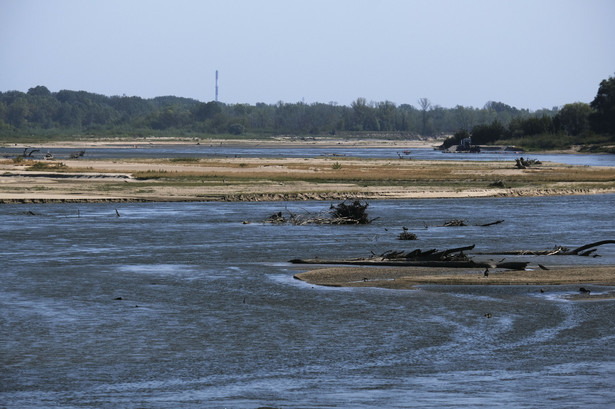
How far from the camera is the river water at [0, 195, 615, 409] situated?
51.5 feet

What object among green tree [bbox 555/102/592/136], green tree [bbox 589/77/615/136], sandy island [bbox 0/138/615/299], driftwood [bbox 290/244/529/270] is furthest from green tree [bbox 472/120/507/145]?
driftwood [bbox 290/244/529/270]

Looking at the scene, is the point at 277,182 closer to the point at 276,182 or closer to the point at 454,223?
the point at 276,182

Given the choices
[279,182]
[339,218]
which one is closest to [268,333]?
[339,218]

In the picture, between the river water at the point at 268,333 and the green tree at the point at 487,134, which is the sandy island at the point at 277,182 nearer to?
the river water at the point at 268,333

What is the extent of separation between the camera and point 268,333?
66.8 feet

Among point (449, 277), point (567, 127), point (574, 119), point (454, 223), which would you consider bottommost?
point (454, 223)

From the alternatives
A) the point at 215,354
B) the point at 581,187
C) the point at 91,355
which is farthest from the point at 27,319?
the point at 581,187

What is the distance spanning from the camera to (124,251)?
33812 mm

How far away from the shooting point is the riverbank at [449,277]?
86.1ft

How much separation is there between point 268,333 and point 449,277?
8035 mm

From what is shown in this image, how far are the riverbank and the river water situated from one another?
0.63m

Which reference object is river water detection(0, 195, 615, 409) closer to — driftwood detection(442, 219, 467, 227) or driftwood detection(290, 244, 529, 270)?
driftwood detection(290, 244, 529, 270)

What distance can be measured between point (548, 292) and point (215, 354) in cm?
1032

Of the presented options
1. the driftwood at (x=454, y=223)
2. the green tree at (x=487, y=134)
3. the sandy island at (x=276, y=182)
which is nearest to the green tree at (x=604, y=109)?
the green tree at (x=487, y=134)
